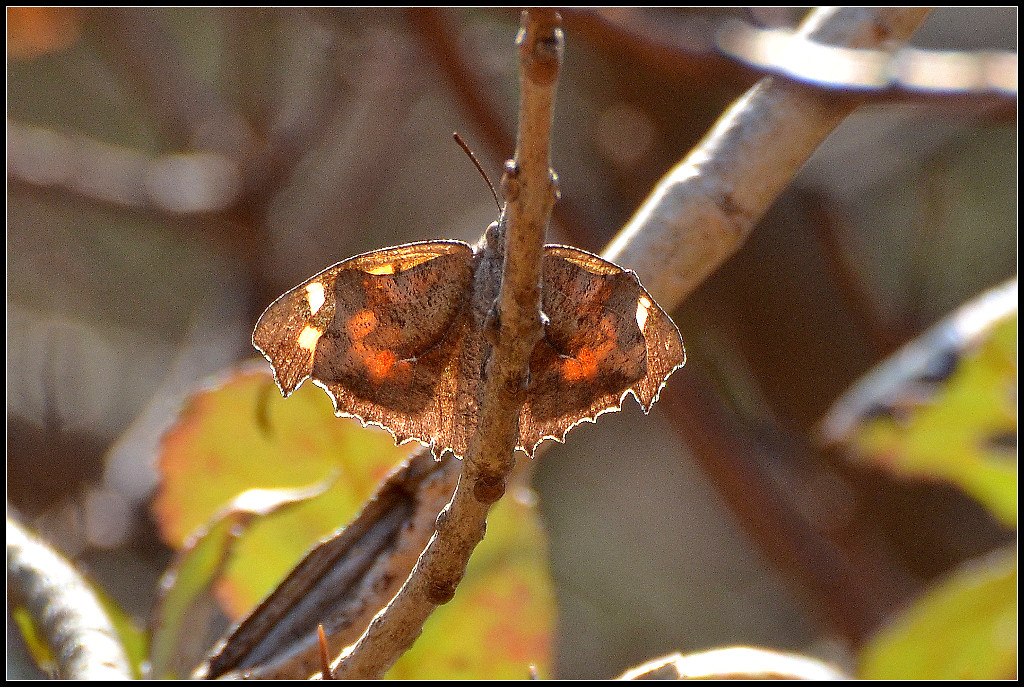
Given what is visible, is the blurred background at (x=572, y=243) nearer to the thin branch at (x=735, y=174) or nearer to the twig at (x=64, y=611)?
the thin branch at (x=735, y=174)

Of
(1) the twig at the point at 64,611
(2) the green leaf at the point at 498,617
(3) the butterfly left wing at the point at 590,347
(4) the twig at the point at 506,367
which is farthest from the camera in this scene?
(2) the green leaf at the point at 498,617

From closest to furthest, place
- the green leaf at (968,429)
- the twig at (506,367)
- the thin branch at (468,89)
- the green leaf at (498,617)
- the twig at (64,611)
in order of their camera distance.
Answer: the twig at (506,367)
the twig at (64,611)
the green leaf at (498,617)
the green leaf at (968,429)
the thin branch at (468,89)

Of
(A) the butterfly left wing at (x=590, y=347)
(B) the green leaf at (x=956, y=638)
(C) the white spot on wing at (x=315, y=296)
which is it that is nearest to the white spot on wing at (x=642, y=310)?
(A) the butterfly left wing at (x=590, y=347)

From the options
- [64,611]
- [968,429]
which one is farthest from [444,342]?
[968,429]

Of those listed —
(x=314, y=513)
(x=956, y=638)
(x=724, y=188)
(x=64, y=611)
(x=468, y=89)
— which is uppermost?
(x=468, y=89)

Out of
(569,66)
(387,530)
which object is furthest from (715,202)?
(569,66)

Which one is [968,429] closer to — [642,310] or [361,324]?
[642,310]

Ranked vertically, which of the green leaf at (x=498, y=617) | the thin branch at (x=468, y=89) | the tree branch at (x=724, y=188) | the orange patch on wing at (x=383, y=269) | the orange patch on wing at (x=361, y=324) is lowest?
the green leaf at (x=498, y=617)

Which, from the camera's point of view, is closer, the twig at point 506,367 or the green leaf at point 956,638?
the twig at point 506,367
